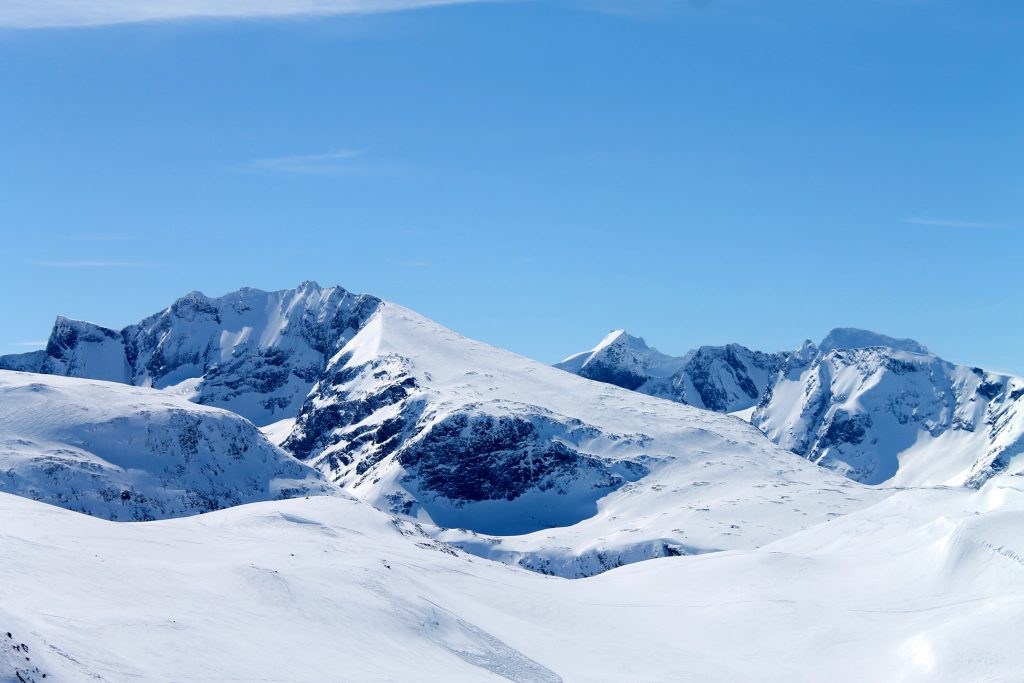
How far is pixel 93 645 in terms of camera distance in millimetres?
45562

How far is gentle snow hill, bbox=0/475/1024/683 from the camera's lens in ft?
170

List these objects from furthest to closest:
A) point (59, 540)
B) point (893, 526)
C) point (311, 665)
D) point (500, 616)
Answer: point (893, 526)
point (500, 616)
point (59, 540)
point (311, 665)

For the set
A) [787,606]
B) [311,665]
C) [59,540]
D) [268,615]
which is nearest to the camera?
[311,665]

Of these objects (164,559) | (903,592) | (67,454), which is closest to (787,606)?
(903,592)

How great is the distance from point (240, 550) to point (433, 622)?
24.9m

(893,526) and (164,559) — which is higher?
(893,526)

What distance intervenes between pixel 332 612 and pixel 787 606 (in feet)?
138

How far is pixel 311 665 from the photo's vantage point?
2133 inches

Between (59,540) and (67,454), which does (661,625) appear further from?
(67,454)

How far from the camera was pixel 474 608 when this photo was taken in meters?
84.9

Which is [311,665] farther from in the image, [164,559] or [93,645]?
[164,559]

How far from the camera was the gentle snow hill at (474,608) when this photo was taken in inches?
2035

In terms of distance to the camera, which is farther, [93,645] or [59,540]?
[59,540]

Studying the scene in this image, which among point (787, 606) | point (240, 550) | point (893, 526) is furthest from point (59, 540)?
point (893, 526)
